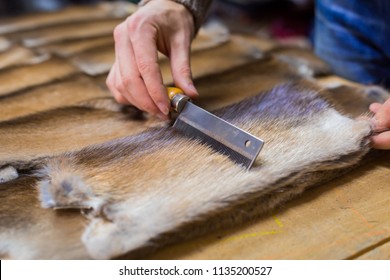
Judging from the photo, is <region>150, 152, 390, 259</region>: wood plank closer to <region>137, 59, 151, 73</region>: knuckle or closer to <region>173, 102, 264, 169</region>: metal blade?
<region>173, 102, 264, 169</region>: metal blade

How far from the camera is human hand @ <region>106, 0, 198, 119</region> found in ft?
3.24

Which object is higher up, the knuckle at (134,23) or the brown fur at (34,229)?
the knuckle at (134,23)

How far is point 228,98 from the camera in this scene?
1142 mm

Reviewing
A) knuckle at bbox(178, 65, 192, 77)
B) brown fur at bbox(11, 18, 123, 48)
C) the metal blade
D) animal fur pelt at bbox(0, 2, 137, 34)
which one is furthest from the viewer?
animal fur pelt at bbox(0, 2, 137, 34)

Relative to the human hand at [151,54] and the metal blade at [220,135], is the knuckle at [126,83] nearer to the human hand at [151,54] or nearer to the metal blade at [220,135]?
the human hand at [151,54]

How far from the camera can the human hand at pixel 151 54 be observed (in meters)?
0.99

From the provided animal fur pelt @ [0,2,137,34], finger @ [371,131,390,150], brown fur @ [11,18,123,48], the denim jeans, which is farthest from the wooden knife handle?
animal fur pelt @ [0,2,137,34]

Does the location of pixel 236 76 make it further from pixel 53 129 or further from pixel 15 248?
pixel 15 248

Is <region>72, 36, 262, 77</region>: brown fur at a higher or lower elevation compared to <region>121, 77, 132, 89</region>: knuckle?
lower

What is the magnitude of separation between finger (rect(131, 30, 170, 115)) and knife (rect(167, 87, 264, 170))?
0.08 ft

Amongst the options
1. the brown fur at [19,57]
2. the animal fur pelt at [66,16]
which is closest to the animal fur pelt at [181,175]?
the brown fur at [19,57]

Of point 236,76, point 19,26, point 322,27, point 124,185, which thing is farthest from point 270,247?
point 19,26

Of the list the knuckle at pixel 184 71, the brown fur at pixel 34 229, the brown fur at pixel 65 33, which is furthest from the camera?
the brown fur at pixel 65 33
